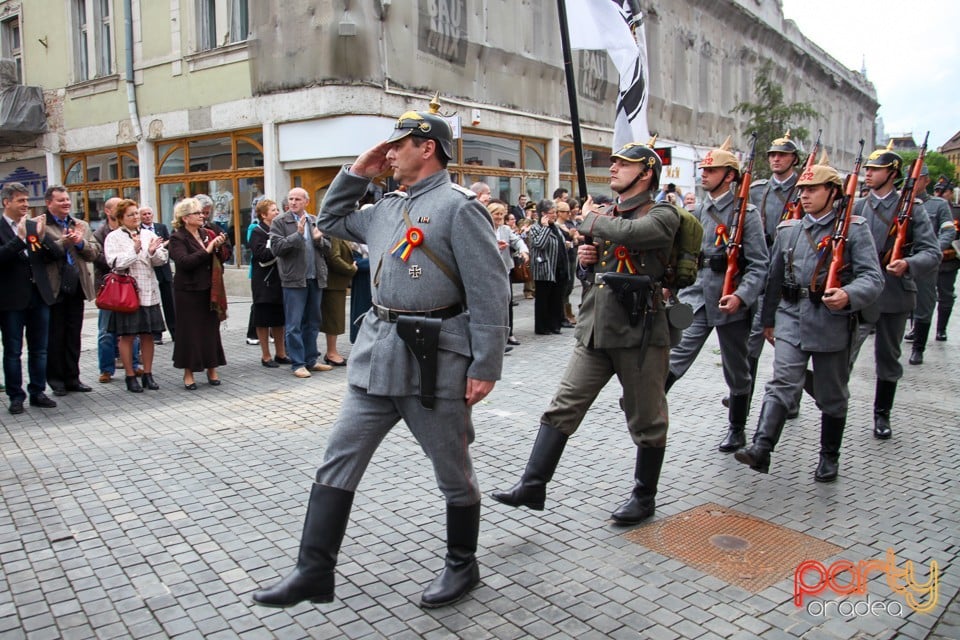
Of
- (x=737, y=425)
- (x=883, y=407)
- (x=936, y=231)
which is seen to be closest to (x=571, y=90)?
(x=737, y=425)

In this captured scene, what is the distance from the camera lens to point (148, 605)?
352 cm

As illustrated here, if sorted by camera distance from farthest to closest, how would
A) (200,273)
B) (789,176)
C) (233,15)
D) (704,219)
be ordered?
(233,15) < (200,273) < (789,176) < (704,219)

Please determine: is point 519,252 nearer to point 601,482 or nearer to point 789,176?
point 789,176

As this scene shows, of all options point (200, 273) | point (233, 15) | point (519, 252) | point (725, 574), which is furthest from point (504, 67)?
point (725, 574)

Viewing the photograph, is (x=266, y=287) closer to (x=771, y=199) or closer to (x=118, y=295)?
(x=118, y=295)

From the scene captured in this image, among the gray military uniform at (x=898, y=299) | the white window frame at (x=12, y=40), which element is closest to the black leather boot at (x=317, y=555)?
the gray military uniform at (x=898, y=299)

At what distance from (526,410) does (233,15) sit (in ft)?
41.8

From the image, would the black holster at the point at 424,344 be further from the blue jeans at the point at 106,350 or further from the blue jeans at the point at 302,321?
the blue jeans at the point at 106,350

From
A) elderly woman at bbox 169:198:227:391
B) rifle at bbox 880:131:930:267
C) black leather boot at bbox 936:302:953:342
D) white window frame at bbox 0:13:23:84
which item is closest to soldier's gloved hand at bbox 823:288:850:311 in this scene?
rifle at bbox 880:131:930:267

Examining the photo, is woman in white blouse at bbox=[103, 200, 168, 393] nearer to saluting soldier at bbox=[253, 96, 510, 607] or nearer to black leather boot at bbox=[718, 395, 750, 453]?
saluting soldier at bbox=[253, 96, 510, 607]

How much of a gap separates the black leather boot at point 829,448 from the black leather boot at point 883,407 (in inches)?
50.5

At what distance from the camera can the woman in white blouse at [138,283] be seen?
8.08 metres

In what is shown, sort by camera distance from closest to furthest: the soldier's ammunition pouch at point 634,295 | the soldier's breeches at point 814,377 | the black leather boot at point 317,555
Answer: the black leather boot at point 317,555 < the soldier's ammunition pouch at point 634,295 < the soldier's breeches at point 814,377

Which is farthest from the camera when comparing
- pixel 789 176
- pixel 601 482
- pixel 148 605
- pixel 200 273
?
pixel 200 273
